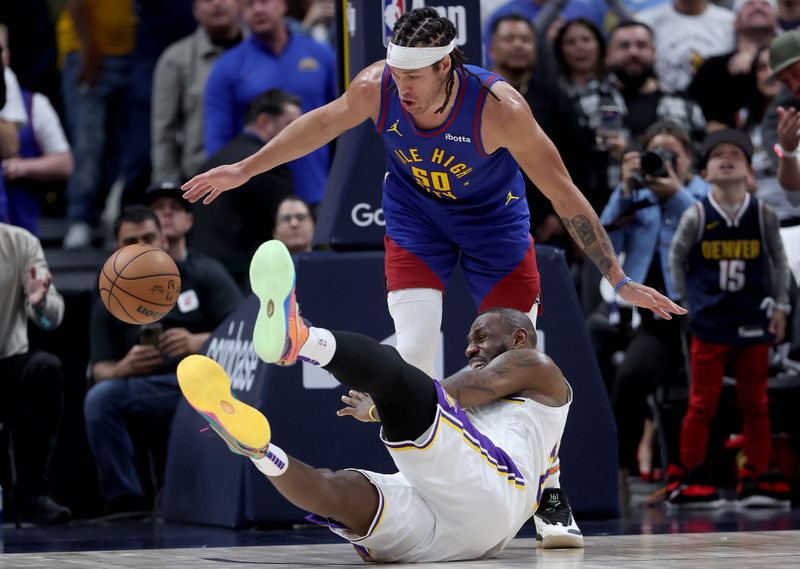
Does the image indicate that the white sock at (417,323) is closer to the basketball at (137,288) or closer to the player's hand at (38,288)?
the basketball at (137,288)

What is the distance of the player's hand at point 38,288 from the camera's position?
7.92 meters

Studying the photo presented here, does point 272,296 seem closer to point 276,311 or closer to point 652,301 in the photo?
point 276,311

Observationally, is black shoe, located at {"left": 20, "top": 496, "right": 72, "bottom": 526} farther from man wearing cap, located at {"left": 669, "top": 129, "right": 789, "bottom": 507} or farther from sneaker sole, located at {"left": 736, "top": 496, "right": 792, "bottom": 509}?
sneaker sole, located at {"left": 736, "top": 496, "right": 792, "bottom": 509}


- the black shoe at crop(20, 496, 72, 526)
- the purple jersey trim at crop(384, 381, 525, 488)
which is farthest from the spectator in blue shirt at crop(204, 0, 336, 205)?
the purple jersey trim at crop(384, 381, 525, 488)

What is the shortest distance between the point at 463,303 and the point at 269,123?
2.77 meters

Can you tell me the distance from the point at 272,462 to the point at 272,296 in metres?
0.58

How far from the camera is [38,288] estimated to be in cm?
794

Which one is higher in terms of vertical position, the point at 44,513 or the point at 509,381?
the point at 509,381

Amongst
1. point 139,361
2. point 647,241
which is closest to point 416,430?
point 139,361

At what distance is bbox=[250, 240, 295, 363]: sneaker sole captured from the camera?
4.61 meters

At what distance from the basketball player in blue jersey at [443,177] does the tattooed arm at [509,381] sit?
1.49 feet

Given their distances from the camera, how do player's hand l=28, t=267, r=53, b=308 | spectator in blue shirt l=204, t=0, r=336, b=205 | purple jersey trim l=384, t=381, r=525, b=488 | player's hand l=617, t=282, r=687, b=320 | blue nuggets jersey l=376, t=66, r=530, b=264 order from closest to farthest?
purple jersey trim l=384, t=381, r=525, b=488
player's hand l=617, t=282, r=687, b=320
blue nuggets jersey l=376, t=66, r=530, b=264
player's hand l=28, t=267, r=53, b=308
spectator in blue shirt l=204, t=0, r=336, b=205

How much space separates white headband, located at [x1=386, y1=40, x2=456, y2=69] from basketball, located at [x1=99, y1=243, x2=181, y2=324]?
1.45 metres

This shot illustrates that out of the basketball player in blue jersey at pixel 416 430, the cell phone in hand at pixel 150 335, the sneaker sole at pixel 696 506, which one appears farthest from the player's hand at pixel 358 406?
the sneaker sole at pixel 696 506
